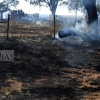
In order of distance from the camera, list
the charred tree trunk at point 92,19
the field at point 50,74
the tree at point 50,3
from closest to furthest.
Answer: the field at point 50,74
the charred tree trunk at point 92,19
the tree at point 50,3

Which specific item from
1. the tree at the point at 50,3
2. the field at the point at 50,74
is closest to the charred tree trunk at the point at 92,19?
the field at the point at 50,74

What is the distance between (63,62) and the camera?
10.9 metres

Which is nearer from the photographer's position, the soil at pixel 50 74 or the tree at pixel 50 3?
the soil at pixel 50 74

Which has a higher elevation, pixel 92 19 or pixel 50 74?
pixel 92 19

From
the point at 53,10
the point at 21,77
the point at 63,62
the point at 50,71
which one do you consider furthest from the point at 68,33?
the point at 53,10

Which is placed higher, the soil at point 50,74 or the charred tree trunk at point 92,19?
the charred tree trunk at point 92,19

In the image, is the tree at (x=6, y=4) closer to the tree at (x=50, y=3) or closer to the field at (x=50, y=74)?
the tree at (x=50, y=3)

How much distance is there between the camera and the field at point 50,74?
23.0 ft

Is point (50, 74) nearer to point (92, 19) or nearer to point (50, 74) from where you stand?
point (50, 74)

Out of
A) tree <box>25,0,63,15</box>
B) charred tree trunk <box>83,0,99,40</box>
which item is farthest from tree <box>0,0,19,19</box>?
charred tree trunk <box>83,0,99,40</box>

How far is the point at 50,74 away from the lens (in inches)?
358

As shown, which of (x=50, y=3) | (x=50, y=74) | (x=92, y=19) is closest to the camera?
(x=50, y=74)

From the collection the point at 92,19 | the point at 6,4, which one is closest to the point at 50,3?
the point at 6,4

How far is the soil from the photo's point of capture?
7011 mm
